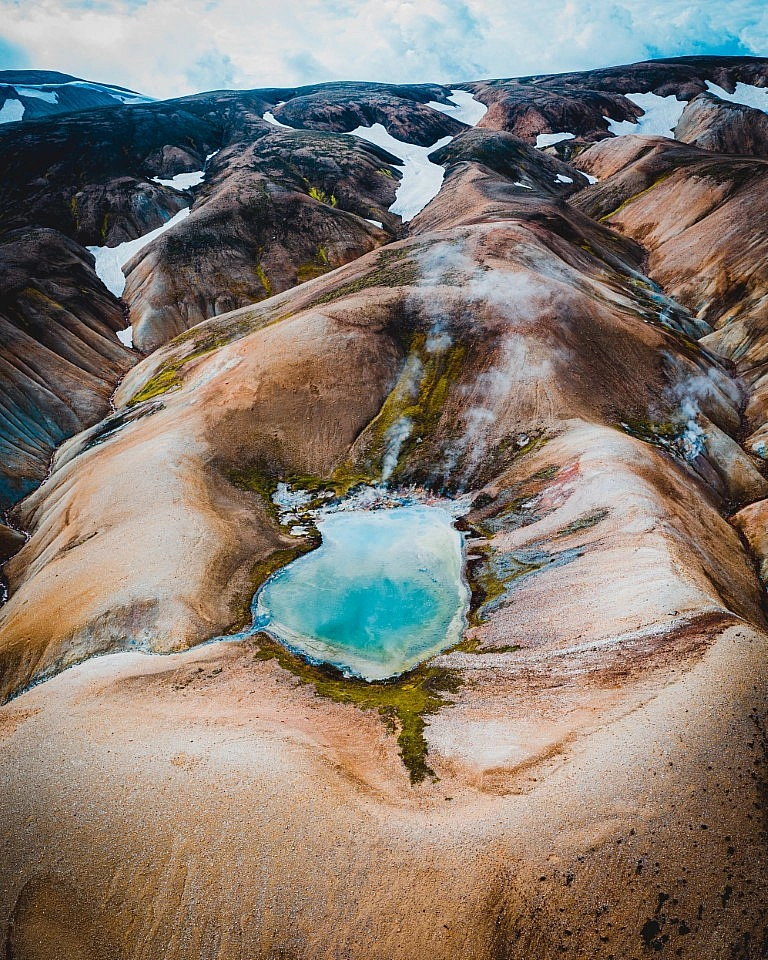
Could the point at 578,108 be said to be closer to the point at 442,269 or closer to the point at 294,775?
the point at 442,269

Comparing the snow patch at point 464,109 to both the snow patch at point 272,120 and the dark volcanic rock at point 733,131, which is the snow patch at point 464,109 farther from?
the dark volcanic rock at point 733,131

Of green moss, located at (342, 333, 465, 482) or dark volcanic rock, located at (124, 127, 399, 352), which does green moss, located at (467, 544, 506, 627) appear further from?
dark volcanic rock, located at (124, 127, 399, 352)

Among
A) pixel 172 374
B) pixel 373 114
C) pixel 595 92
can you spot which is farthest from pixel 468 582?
pixel 595 92

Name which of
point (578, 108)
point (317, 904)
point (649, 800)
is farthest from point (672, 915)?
point (578, 108)

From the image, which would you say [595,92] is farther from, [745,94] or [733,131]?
[733,131]

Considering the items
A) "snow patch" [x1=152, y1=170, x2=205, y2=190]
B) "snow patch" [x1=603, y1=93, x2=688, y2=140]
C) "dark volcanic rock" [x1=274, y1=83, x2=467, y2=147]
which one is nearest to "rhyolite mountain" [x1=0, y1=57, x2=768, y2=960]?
"snow patch" [x1=152, y1=170, x2=205, y2=190]

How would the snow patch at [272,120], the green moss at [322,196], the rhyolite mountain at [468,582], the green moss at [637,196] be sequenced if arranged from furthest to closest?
the snow patch at [272,120]
the green moss at [322,196]
the green moss at [637,196]
the rhyolite mountain at [468,582]

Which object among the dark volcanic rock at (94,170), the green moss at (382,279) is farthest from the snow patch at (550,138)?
the green moss at (382,279)
